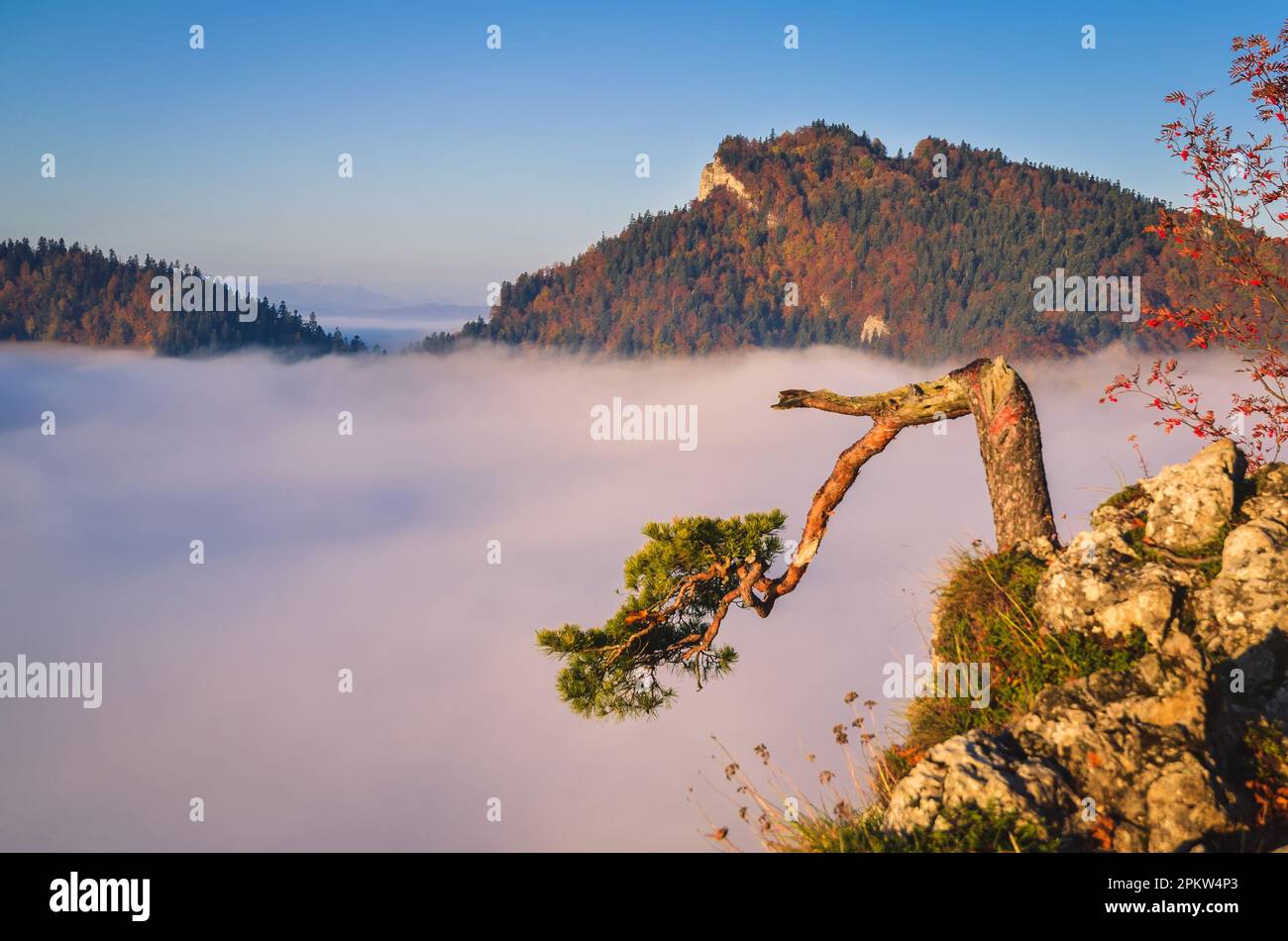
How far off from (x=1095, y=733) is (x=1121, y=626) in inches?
61.7

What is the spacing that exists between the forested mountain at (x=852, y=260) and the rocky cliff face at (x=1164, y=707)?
107905 mm

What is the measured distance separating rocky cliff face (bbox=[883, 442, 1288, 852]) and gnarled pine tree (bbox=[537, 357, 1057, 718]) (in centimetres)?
138

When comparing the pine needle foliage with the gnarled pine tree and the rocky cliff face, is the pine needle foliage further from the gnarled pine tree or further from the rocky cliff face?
the rocky cliff face

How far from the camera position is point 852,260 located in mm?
145250

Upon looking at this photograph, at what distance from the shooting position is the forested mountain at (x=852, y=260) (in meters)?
118

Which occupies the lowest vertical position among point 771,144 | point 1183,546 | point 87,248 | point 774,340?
point 1183,546

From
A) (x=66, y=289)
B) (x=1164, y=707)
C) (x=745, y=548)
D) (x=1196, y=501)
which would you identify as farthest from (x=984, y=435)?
(x=66, y=289)

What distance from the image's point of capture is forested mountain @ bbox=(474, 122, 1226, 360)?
389 feet

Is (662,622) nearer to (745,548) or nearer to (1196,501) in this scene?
(745,548)

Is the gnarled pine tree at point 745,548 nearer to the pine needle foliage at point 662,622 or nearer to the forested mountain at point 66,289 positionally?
the pine needle foliage at point 662,622

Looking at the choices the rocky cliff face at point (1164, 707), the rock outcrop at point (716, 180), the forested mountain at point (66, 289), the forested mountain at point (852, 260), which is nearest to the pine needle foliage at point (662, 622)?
the rocky cliff face at point (1164, 707)
